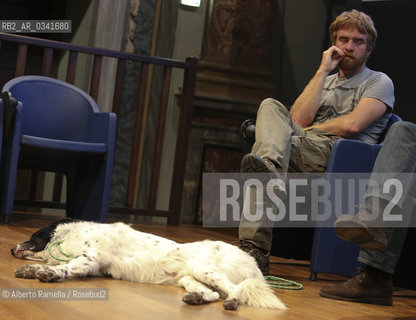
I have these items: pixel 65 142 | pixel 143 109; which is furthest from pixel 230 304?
pixel 143 109

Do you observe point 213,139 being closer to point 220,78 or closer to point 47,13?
point 220,78

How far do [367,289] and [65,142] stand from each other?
6.45ft

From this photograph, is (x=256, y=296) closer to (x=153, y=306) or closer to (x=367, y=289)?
(x=153, y=306)

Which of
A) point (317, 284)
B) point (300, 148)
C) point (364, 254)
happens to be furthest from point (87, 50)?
point (364, 254)

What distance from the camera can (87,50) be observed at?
4.50 meters

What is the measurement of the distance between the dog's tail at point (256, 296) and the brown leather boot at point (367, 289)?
408 mm

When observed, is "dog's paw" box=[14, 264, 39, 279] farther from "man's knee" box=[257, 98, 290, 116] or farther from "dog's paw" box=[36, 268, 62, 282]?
"man's knee" box=[257, 98, 290, 116]

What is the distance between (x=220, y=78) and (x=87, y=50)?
1.62m

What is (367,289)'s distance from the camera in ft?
8.29

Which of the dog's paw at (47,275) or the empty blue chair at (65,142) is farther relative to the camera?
the empty blue chair at (65,142)

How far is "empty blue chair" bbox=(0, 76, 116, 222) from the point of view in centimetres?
371

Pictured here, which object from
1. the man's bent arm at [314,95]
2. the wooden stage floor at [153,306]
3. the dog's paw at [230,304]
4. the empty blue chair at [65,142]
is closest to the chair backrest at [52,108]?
the empty blue chair at [65,142]

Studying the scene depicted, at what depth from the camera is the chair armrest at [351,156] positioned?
9.74ft

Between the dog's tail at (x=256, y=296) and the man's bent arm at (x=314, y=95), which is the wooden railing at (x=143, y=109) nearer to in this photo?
the man's bent arm at (x=314, y=95)
